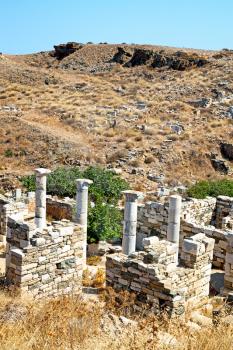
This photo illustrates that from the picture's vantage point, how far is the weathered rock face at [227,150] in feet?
102

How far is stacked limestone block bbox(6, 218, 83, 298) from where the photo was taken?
10203mm

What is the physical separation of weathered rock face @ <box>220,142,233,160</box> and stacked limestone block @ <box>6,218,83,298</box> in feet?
69.9

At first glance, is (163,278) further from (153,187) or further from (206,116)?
(206,116)

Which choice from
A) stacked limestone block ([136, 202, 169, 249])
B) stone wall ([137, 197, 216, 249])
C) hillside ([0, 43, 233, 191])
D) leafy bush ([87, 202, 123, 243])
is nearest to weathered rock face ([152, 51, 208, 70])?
hillside ([0, 43, 233, 191])

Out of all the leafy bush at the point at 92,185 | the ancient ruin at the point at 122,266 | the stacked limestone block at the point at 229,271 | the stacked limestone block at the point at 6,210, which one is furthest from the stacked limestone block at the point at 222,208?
the stacked limestone block at the point at 6,210

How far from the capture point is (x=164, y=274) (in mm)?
9867

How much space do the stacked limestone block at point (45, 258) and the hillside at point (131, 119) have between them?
46.4 feet

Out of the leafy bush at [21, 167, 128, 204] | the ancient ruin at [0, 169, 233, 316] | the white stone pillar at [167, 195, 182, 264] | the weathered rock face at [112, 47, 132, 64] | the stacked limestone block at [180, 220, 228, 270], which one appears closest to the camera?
the ancient ruin at [0, 169, 233, 316]

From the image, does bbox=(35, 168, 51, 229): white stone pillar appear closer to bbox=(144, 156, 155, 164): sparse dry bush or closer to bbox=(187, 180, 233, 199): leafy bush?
bbox=(187, 180, 233, 199): leafy bush

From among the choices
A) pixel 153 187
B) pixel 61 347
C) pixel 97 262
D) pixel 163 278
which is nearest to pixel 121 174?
pixel 153 187

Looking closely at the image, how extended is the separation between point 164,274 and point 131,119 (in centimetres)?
2732

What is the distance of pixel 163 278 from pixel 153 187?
16106mm

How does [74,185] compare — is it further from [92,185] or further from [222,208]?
[222,208]

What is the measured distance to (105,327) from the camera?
24.0ft
